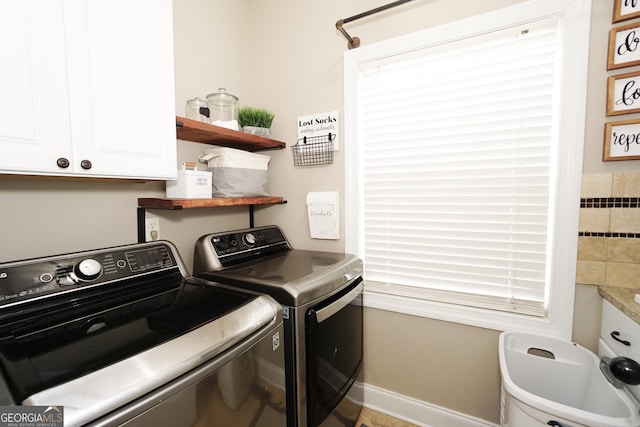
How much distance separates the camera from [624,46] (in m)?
1.13

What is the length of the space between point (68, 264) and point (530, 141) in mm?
2034

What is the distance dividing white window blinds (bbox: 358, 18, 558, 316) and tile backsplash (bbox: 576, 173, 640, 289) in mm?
138

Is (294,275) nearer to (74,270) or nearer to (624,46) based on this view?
(74,270)

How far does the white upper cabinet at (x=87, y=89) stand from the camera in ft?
2.53

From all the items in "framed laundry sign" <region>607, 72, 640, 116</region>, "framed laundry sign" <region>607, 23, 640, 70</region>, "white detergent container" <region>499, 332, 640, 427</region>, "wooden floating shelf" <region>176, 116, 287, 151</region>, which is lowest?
"white detergent container" <region>499, 332, 640, 427</region>

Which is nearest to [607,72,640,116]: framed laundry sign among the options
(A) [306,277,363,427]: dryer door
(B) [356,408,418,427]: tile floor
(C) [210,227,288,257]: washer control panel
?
(A) [306,277,363,427]: dryer door

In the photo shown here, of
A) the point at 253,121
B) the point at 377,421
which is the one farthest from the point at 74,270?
the point at 377,421

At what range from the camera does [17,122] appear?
774mm

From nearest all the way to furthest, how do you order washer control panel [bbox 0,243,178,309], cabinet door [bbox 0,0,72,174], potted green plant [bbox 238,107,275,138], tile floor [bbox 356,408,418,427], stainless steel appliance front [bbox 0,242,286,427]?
stainless steel appliance front [bbox 0,242,286,427]
cabinet door [bbox 0,0,72,174]
washer control panel [bbox 0,243,178,309]
tile floor [bbox 356,408,418,427]
potted green plant [bbox 238,107,275,138]

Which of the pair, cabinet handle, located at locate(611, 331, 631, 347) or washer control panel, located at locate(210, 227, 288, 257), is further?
washer control panel, located at locate(210, 227, 288, 257)

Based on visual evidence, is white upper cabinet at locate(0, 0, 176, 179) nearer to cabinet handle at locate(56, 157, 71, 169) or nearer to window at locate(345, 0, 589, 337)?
cabinet handle at locate(56, 157, 71, 169)

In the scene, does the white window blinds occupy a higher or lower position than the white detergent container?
higher

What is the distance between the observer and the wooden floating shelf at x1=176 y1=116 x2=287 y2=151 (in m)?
1.35

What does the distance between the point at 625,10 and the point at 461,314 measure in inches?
60.1
